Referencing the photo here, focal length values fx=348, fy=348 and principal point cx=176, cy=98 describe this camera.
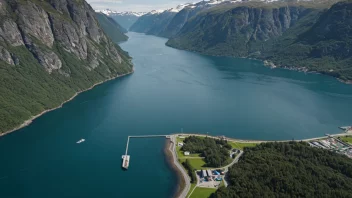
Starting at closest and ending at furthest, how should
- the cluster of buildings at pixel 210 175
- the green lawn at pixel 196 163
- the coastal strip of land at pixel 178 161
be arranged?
the coastal strip of land at pixel 178 161
the cluster of buildings at pixel 210 175
the green lawn at pixel 196 163

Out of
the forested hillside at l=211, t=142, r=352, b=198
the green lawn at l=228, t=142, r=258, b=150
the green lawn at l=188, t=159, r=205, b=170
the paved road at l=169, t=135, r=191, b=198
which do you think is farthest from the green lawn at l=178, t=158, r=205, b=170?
the green lawn at l=228, t=142, r=258, b=150

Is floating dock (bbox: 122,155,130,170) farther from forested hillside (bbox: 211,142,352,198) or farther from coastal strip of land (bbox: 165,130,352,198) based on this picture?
forested hillside (bbox: 211,142,352,198)

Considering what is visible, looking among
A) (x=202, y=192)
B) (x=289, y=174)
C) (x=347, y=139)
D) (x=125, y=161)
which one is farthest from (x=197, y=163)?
(x=347, y=139)

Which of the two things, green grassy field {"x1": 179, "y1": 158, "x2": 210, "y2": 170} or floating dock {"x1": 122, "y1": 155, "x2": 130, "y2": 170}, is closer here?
green grassy field {"x1": 179, "y1": 158, "x2": 210, "y2": 170}

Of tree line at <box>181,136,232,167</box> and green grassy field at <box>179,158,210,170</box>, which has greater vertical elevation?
tree line at <box>181,136,232,167</box>

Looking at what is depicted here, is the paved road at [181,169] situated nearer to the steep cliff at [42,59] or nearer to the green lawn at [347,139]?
the green lawn at [347,139]

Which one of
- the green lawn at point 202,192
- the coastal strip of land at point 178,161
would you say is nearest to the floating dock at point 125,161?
the coastal strip of land at point 178,161
